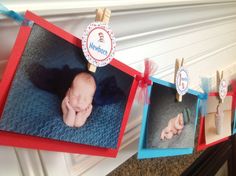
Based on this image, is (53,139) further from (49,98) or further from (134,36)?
(134,36)

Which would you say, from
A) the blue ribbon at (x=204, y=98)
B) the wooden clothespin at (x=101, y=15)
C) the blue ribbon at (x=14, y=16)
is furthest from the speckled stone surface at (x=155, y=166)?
the blue ribbon at (x=14, y=16)

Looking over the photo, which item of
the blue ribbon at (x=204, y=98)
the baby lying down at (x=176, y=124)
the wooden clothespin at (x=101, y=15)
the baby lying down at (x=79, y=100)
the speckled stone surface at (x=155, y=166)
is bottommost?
the speckled stone surface at (x=155, y=166)

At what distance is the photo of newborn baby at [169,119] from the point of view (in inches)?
23.7

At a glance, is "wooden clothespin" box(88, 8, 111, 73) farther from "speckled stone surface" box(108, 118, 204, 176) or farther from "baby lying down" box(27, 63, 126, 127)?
"speckled stone surface" box(108, 118, 204, 176)

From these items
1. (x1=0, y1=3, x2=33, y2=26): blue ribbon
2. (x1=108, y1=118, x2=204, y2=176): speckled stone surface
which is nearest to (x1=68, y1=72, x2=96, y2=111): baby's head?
(x1=0, y1=3, x2=33, y2=26): blue ribbon

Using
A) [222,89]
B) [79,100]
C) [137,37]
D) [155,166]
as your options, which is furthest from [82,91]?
[222,89]

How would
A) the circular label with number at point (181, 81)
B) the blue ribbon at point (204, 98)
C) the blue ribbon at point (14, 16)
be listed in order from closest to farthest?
the blue ribbon at point (14, 16) < the circular label with number at point (181, 81) < the blue ribbon at point (204, 98)

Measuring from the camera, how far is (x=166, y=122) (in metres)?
0.65

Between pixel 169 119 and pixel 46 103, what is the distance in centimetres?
36

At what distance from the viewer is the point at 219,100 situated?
0.88 meters

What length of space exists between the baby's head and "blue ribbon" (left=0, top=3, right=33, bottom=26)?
11 centimetres

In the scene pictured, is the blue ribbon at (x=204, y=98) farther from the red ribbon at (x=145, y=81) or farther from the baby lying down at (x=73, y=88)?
the baby lying down at (x=73, y=88)

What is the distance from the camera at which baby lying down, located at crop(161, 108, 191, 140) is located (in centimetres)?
66

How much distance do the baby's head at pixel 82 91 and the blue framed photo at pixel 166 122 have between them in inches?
6.7
